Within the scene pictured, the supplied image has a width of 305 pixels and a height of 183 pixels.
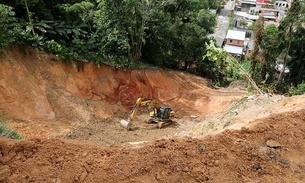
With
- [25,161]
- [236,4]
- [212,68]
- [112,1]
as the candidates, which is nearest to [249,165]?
[25,161]

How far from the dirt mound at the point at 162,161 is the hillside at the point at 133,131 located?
0.8 inches

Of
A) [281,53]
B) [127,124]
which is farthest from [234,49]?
[127,124]

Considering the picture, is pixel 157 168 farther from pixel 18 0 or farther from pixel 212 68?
pixel 212 68

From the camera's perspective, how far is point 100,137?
14.0 meters

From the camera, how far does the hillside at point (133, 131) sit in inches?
255

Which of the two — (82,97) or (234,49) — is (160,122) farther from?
(234,49)

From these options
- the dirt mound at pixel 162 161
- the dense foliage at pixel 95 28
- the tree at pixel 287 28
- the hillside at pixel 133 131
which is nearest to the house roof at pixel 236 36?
the tree at pixel 287 28

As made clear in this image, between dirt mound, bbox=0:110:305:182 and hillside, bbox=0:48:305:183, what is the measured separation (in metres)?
0.02

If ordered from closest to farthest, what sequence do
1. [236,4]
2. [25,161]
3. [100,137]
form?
1. [25,161]
2. [100,137]
3. [236,4]

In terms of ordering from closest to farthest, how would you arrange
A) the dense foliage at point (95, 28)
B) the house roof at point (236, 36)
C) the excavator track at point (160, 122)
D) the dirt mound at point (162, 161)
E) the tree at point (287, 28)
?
the dirt mound at point (162, 161) < the excavator track at point (160, 122) < the dense foliage at point (95, 28) < the tree at point (287, 28) < the house roof at point (236, 36)

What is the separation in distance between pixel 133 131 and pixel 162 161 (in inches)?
345

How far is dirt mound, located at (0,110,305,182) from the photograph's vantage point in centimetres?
630

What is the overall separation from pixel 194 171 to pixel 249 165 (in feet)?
4.05

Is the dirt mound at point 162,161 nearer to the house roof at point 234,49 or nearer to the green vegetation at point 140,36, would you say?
the green vegetation at point 140,36
